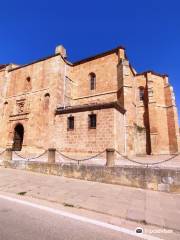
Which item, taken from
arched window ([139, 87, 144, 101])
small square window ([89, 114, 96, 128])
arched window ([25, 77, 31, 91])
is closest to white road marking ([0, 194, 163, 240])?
small square window ([89, 114, 96, 128])

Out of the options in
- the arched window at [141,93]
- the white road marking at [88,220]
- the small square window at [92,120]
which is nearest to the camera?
the white road marking at [88,220]

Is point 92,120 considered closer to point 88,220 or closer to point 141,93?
point 141,93

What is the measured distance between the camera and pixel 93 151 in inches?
594

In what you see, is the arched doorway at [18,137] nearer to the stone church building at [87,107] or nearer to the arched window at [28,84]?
the stone church building at [87,107]

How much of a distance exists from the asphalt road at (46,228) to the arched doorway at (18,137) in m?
17.3

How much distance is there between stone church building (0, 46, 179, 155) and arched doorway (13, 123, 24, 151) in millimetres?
110

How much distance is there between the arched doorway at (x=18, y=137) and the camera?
20203 mm

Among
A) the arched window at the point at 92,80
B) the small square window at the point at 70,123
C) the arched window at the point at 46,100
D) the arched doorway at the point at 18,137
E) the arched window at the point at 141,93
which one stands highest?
the arched window at the point at 92,80

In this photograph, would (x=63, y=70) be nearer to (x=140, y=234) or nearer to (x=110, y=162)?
(x=110, y=162)

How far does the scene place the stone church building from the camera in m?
15.9

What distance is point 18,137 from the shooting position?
2052 centimetres
